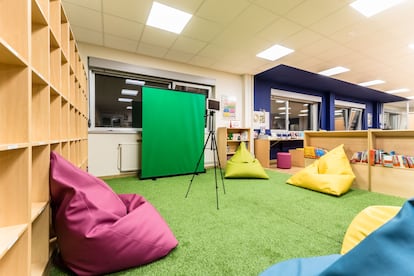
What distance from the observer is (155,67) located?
13.5ft

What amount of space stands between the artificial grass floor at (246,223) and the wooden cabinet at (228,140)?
1.56 meters

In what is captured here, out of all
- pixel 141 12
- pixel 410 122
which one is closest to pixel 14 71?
pixel 141 12

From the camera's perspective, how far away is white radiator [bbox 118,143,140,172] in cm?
377

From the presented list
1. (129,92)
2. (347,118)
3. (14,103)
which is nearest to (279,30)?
(129,92)

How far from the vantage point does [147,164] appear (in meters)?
3.63

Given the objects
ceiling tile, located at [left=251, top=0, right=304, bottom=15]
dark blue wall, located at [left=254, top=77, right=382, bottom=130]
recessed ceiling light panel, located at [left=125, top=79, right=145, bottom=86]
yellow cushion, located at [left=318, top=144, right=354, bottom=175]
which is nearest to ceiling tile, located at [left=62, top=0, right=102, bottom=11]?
recessed ceiling light panel, located at [left=125, top=79, right=145, bottom=86]

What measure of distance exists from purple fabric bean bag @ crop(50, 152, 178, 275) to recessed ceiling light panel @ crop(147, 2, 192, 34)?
93.8 inches

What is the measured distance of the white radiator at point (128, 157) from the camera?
3766mm

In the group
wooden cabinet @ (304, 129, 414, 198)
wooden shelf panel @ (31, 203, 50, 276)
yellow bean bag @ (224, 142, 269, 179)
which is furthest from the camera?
yellow bean bag @ (224, 142, 269, 179)

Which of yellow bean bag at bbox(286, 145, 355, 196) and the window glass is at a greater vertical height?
the window glass

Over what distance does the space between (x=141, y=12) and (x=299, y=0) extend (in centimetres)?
209

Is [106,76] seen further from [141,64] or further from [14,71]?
[14,71]

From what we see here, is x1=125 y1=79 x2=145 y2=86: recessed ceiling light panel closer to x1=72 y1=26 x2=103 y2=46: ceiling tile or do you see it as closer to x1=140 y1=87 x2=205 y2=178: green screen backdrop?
x1=140 y1=87 x2=205 y2=178: green screen backdrop

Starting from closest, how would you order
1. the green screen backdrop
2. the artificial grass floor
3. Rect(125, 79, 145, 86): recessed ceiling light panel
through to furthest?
the artificial grass floor < the green screen backdrop < Rect(125, 79, 145, 86): recessed ceiling light panel
